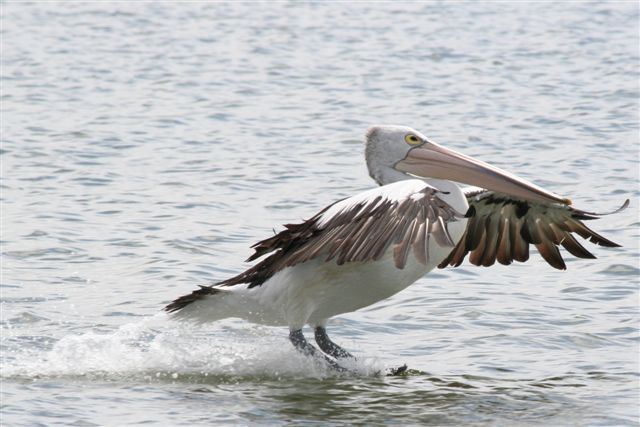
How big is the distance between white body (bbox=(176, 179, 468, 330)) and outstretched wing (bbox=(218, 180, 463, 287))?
94 millimetres

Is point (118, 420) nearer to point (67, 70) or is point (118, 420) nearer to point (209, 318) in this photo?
point (209, 318)

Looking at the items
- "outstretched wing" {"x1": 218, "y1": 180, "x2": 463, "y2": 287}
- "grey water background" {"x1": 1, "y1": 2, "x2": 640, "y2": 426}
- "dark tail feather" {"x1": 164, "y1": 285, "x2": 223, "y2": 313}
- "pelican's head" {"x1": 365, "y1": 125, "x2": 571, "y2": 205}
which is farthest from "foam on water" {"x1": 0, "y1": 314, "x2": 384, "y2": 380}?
"pelican's head" {"x1": 365, "y1": 125, "x2": 571, "y2": 205}

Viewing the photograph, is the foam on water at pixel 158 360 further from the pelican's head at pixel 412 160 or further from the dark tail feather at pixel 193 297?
the pelican's head at pixel 412 160

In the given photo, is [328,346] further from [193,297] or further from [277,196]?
[277,196]

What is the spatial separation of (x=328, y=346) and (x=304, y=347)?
7.3 inches

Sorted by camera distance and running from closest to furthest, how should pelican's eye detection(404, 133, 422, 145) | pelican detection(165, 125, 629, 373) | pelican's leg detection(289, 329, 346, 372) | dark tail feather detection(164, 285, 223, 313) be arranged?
pelican detection(165, 125, 629, 373), dark tail feather detection(164, 285, 223, 313), pelican's leg detection(289, 329, 346, 372), pelican's eye detection(404, 133, 422, 145)

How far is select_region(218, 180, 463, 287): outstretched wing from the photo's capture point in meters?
6.18

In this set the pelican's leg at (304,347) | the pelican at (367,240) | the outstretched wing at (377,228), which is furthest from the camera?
the pelican's leg at (304,347)

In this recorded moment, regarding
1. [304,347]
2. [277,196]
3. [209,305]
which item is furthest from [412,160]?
[277,196]

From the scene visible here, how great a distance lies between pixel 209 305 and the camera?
7.36 meters

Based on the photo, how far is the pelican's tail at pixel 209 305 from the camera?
7281 mm

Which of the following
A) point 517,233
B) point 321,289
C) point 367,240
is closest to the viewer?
point 367,240

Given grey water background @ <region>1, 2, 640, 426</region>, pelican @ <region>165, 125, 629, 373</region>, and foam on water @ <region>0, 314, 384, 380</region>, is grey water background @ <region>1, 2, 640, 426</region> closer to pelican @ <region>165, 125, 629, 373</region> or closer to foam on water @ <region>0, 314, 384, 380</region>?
foam on water @ <region>0, 314, 384, 380</region>

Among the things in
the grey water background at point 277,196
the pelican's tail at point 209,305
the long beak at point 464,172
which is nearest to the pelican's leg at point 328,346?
the grey water background at point 277,196
